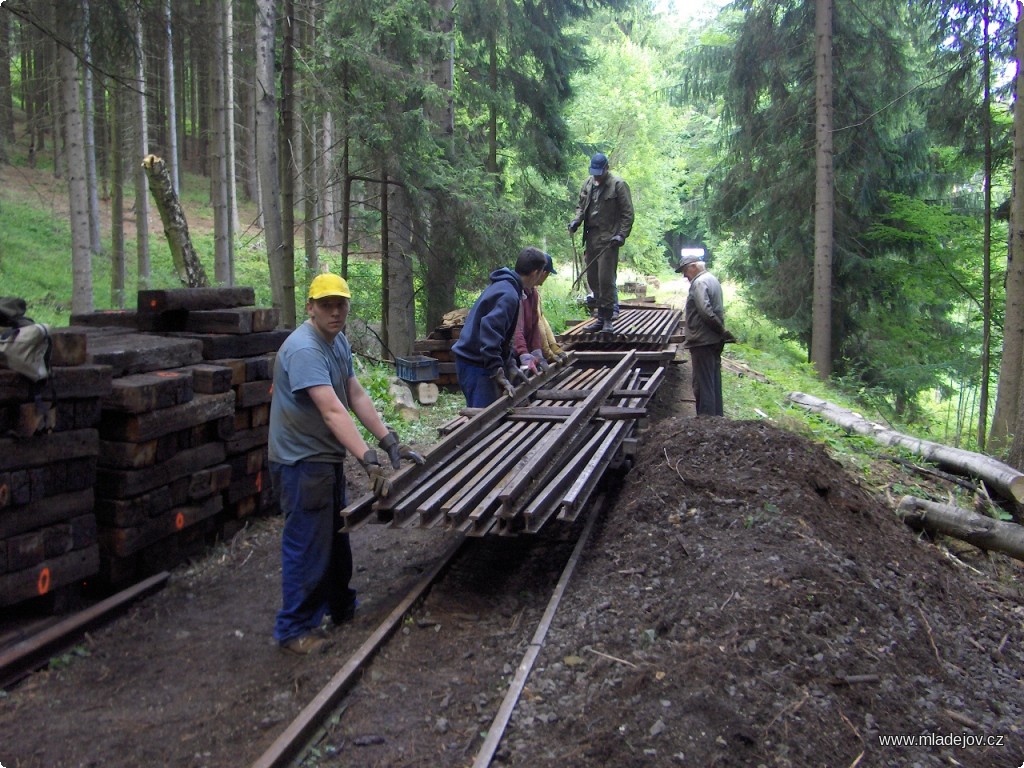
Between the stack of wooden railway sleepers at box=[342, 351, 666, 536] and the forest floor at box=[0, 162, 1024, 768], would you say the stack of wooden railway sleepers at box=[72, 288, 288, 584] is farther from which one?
the stack of wooden railway sleepers at box=[342, 351, 666, 536]

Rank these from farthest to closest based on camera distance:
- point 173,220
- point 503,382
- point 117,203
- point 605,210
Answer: point 117,203, point 605,210, point 173,220, point 503,382

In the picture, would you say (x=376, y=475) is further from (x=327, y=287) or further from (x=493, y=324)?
(x=493, y=324)

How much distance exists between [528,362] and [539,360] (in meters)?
0.31

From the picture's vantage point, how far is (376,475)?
15.6ft

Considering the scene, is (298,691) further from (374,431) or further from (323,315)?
(323,315)

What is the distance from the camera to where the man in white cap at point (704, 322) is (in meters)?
8.93

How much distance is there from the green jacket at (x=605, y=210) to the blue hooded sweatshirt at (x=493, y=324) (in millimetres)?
5126

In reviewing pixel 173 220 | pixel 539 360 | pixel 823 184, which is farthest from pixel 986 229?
pixel 173 220

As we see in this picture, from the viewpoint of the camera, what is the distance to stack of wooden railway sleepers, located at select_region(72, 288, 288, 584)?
17.5 feet

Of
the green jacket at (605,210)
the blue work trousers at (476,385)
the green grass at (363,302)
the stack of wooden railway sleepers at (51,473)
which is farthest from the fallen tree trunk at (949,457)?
the stack of wooden railway sleepers at (51,473)

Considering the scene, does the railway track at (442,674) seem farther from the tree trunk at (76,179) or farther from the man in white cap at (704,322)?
the tree trunk at (76,179)

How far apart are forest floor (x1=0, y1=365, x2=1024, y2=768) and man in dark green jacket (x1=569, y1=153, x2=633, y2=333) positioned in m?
5.98

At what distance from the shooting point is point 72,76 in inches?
390

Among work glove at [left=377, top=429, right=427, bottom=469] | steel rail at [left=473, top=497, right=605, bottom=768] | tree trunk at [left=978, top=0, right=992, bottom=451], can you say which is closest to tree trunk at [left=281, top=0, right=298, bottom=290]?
work glove at [left=377, top=429, right=427, bottom=469]
